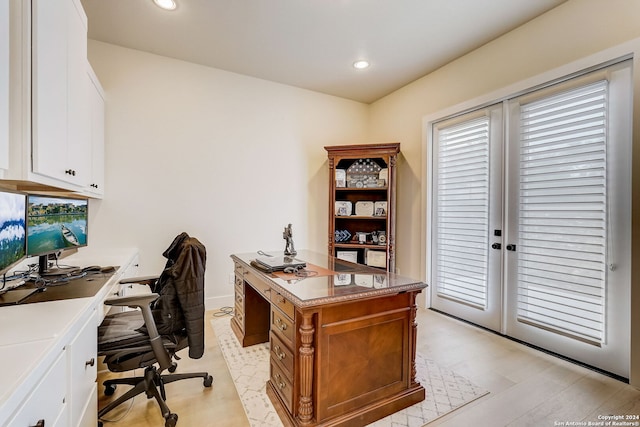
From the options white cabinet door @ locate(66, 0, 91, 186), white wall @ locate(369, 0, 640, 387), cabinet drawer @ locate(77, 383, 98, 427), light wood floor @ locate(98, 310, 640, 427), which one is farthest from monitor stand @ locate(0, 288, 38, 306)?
white wall @ locate(369, 0, 640, 387)

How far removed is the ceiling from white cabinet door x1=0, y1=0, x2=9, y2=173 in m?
1.43

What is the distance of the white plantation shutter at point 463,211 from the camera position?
9.73 feet

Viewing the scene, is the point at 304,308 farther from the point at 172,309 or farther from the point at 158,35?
the point at 158,35

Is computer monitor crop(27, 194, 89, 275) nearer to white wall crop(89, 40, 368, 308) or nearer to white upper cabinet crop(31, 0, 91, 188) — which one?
white upper cabinet crop(31, 0, 91, 188)

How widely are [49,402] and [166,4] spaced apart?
2.76 meters

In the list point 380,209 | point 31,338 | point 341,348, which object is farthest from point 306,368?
point 380,209

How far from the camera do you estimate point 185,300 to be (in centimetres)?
167

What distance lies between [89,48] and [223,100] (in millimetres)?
1314

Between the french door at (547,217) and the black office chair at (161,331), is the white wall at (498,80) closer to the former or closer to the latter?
the french door at (547,217)

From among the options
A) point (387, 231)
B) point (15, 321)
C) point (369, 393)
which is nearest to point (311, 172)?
point (387, 231)

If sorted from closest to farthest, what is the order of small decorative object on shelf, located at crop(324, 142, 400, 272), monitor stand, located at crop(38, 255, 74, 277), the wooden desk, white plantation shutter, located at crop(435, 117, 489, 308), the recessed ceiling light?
the wooden desk
monitor stand, located at crop(38, 255, 74, 277)
the recessed ceiling light
white plantation shutter, located at crop(435, 117, 489, 308)
small decorative object on shelf, located at crop(324, 142, 400, 272)

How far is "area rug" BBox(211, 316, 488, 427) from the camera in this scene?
1.67m

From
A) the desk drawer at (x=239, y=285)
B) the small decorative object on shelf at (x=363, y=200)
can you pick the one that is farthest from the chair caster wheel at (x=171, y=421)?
the small decorative object on shelf at (x=363, y=200)

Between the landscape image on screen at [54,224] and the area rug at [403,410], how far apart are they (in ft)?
4.84
